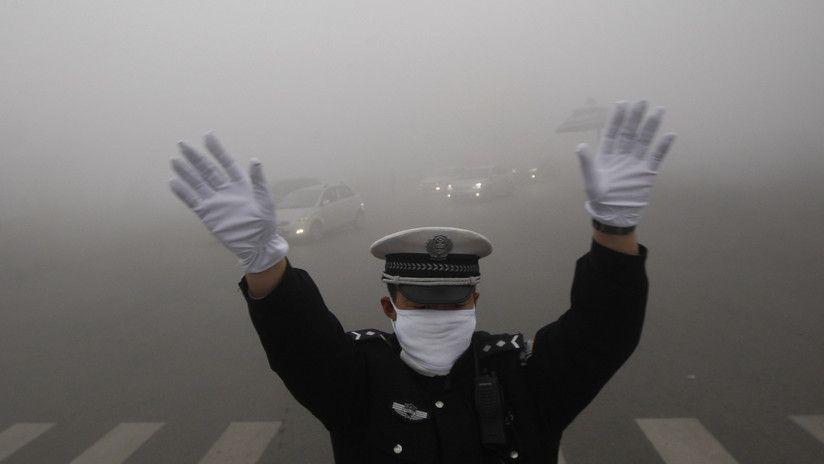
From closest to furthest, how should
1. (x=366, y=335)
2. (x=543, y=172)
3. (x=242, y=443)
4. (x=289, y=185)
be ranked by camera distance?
(x=366, y=335)
(x=242, y=443)
(x=289, y=185)
(x=543, y=172)

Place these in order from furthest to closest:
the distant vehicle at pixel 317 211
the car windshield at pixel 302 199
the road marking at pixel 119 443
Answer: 1. the car windshield at pixel 302 199
2. the distant vehicle at pixel 317 211
3. the road marking at pixel 119 443

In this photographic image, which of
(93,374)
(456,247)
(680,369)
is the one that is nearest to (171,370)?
(93,374)

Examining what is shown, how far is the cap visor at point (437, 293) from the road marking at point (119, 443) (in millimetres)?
3400

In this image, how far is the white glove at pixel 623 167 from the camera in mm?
1532

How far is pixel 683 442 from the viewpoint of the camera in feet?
12.1

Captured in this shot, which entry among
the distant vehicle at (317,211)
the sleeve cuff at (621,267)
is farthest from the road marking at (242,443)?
the distant vehicle at (317,211)

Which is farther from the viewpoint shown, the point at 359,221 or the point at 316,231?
the point at 359,221

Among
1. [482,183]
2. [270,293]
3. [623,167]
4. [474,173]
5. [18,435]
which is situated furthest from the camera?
[474,173]

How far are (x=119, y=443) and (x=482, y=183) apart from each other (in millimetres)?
18277

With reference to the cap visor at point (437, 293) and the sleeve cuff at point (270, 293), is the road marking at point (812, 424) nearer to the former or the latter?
the cap visor at point (437, 293)

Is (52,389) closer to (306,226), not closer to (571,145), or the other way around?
(306,226)

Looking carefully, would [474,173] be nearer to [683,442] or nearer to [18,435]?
[683,442]

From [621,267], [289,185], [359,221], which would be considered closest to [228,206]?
[621,267]

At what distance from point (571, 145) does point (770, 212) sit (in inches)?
2039
